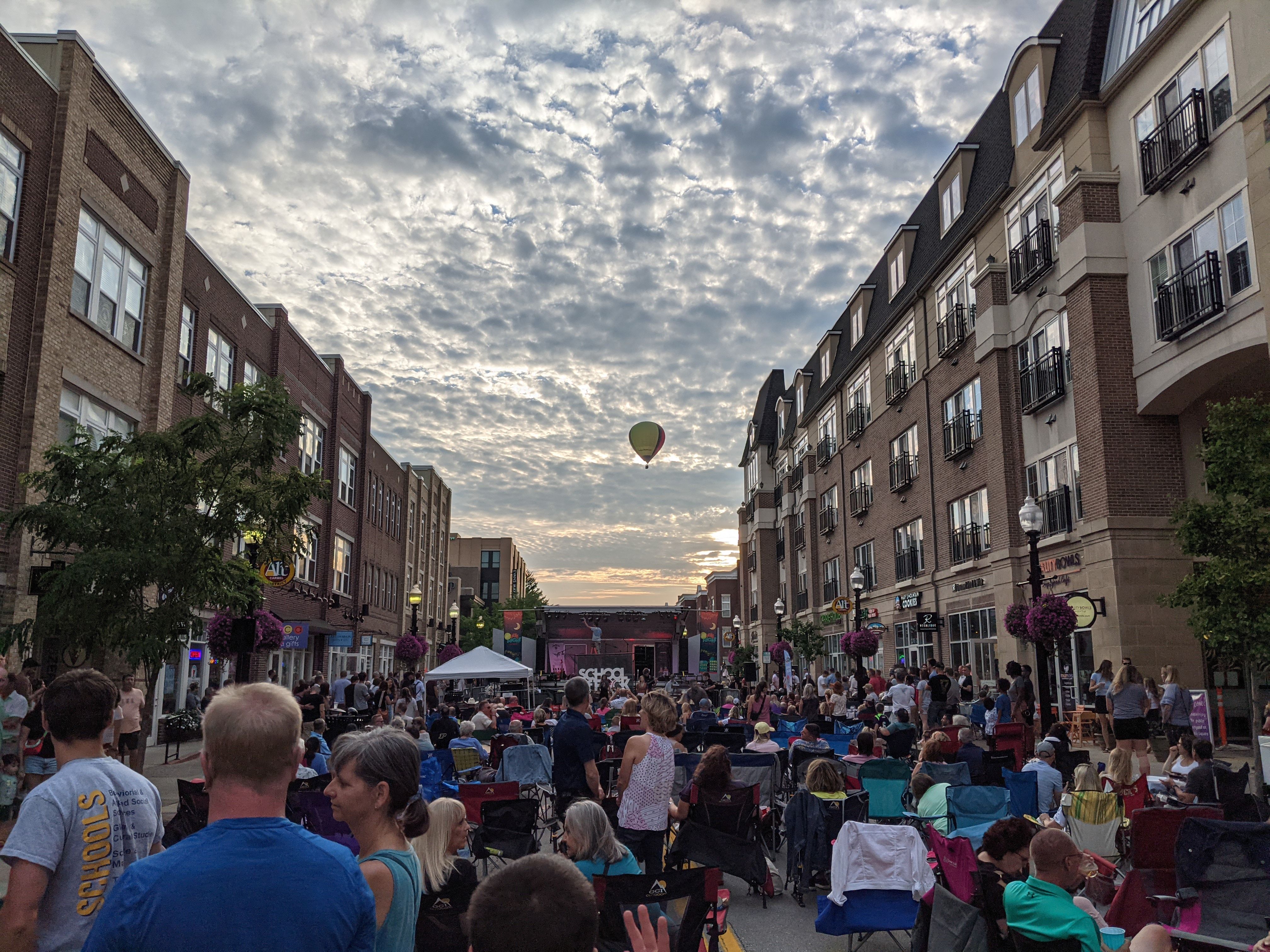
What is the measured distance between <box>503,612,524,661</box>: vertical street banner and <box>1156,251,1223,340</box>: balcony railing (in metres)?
44.0

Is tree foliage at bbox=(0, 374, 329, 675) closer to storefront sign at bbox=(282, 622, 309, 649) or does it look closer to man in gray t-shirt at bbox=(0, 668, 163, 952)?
man in gray t-shirt at bbox=(0, 668, 163, 952)

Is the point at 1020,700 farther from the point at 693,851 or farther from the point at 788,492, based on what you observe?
the point at 788,492

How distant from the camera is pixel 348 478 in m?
42.3

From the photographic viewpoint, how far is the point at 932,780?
9.97 metres

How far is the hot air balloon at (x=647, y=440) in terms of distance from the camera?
3978 cm

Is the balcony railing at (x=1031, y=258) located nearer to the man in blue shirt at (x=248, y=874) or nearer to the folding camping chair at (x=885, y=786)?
the folding camping chair at (x=885, y=786)

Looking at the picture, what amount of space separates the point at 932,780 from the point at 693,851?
2948 mm

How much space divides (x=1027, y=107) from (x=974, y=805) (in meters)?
22.4

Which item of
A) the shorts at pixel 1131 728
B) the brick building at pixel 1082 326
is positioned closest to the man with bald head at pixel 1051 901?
the shorts at pixel 1131 728

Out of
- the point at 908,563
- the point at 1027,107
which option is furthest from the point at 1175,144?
the point at 908,563

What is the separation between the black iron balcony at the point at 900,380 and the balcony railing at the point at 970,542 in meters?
6.44

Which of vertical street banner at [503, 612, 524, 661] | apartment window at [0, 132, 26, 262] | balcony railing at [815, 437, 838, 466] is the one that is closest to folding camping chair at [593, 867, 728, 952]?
apartment window at [0, 132, 26, 262]

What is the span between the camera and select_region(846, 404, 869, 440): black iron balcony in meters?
40.7

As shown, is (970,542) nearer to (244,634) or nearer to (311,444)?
(244,634)
